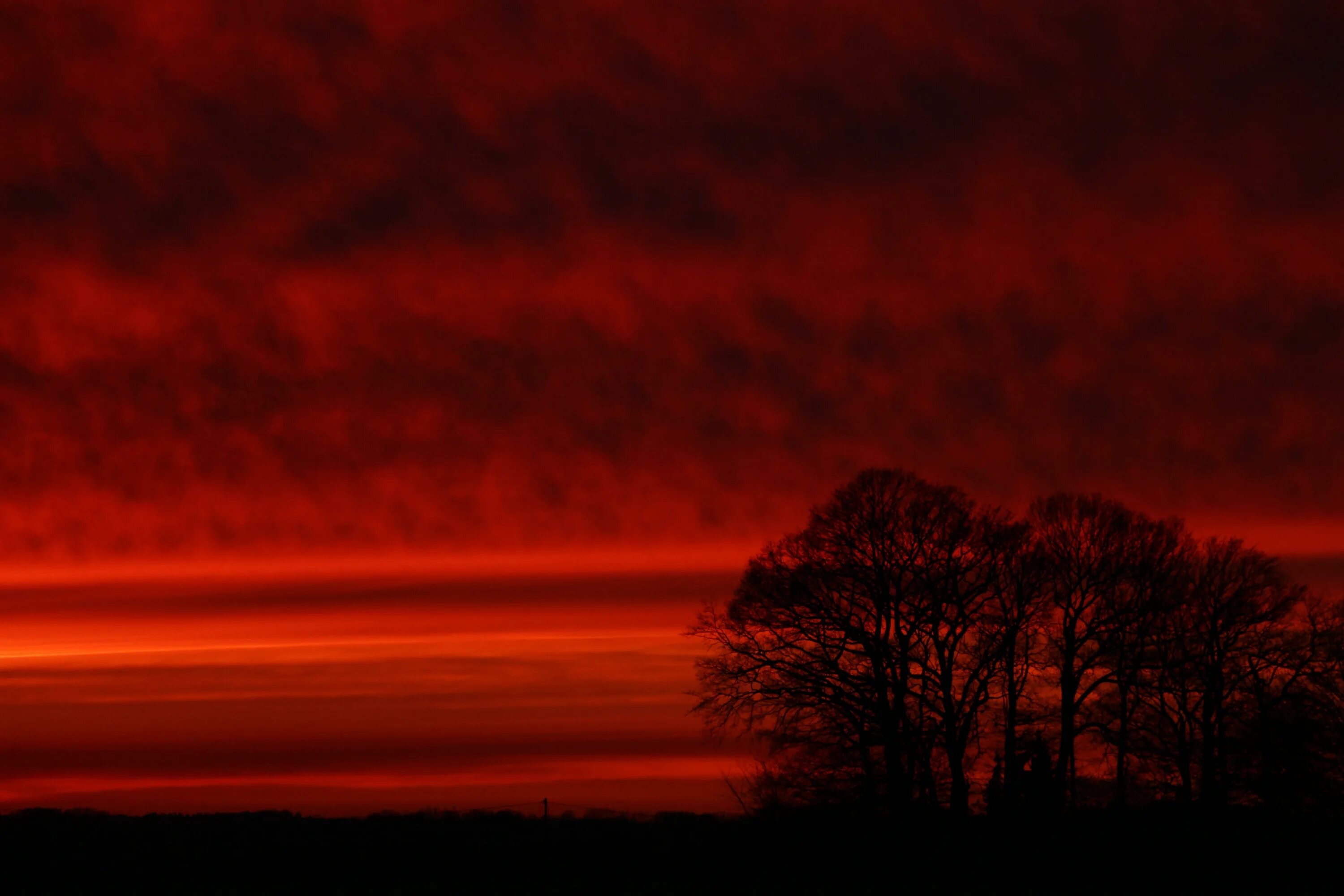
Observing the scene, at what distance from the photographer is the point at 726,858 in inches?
1690

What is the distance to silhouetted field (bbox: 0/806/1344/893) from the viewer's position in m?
39.1

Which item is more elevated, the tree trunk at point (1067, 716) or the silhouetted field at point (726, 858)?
the tree trunk at point (1067, 716)

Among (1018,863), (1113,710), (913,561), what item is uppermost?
(913,561)

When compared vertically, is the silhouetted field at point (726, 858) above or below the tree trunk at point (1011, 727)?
below

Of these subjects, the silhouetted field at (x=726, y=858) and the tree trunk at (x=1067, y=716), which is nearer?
the silhouetted field at (x=726, y=858)

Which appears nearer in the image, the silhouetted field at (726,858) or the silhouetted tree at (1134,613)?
the silhouetted field at (726,858)

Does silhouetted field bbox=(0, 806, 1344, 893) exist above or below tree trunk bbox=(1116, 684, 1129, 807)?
below

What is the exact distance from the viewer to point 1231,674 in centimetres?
5834

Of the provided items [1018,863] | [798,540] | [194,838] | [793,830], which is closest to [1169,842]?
[1018,863]

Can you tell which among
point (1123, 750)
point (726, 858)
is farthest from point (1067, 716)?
point (726, 858)

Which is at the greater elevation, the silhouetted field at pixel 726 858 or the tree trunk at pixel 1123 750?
the tree trunk at pixel 1123 750

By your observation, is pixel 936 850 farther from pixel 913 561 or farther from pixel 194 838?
pixel 194 838

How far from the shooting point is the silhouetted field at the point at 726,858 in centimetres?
3912

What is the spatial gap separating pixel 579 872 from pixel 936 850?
9463mm
